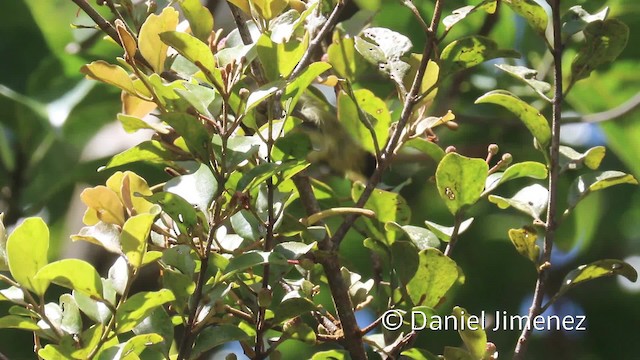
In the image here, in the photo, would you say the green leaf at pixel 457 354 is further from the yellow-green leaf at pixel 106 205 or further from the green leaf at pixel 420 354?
the yellow-green leaf at pixel 106 205

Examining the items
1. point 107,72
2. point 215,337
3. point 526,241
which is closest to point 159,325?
point 215,337

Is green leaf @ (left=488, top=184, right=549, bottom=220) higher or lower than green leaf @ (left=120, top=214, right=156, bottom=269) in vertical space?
lower

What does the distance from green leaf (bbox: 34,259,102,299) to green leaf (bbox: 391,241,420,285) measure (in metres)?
0.22

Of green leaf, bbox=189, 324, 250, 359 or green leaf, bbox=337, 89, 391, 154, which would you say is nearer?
green leaf, bbox=189, 324, 250, 359

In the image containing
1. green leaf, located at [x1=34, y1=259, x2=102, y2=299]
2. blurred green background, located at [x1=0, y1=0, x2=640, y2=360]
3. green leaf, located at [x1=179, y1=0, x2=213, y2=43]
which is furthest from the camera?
blurred green background, located at [x1=0, y1=0, x2=640, y2=360]

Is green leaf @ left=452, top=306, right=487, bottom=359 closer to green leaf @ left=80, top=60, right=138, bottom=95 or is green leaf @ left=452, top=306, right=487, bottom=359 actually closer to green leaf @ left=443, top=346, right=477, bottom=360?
green leaf @ left=443, top=346, right=477, bottom=360

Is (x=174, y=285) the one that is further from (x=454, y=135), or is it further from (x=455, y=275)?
(x=454, y=135)

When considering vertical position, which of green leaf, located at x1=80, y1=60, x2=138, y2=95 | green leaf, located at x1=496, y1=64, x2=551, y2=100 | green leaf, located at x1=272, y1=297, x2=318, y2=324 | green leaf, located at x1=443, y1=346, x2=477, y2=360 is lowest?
green leaf, located at x1=443, y1=346, x2=477, y2=360

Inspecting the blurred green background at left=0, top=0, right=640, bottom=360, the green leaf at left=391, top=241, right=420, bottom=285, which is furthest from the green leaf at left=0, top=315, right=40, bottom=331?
the blurred green background at left=0, top=0, right=640, bottom=360

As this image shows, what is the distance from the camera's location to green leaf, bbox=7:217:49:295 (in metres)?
0.52

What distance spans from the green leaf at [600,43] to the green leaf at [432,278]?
174mm

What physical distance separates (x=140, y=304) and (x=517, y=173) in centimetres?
29

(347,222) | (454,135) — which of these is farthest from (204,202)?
(454,135)

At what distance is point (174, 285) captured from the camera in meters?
0.55
